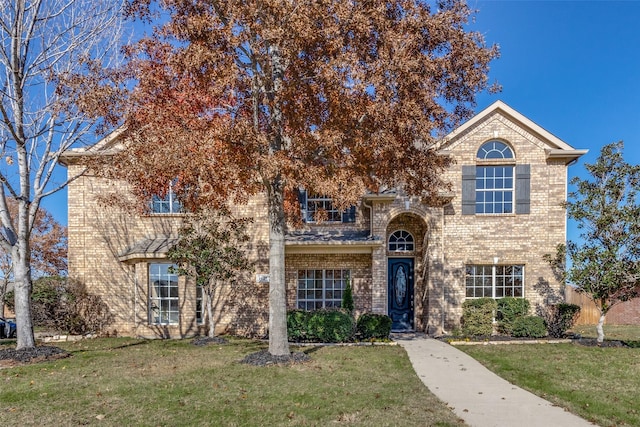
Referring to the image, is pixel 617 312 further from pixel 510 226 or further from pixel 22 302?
pixel 22 302

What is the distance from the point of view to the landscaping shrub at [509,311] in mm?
12391

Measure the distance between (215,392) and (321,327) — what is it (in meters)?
4.97

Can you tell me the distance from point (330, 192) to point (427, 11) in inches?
162

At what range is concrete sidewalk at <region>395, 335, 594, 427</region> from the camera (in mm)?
5336

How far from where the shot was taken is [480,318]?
12.3m

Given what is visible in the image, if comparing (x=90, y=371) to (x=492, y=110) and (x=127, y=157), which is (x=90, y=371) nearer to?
(x=127, y=157)

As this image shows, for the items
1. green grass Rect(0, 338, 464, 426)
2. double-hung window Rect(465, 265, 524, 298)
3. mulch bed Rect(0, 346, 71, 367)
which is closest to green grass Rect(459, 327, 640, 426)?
green grass Rect(0, 338, 464, 426)

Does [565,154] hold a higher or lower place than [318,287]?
higher

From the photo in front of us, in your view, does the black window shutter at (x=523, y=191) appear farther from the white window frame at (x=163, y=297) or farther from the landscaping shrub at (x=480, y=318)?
the white window frame at (x=163, y=297)

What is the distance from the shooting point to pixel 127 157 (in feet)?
29.0

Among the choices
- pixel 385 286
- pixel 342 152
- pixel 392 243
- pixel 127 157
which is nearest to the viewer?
pixel 342 152

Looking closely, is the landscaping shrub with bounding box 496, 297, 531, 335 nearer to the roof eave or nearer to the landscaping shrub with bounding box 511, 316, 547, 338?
the landscaping shrub with bounding box 511, 316, 547, 338

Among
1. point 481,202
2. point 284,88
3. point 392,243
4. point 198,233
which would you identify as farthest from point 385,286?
point 284,88

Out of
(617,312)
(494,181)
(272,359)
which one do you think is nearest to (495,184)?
(494,181)
